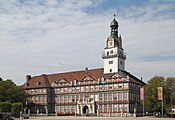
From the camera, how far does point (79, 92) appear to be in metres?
104

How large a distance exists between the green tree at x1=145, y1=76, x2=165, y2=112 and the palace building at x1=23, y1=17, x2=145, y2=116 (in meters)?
10.5

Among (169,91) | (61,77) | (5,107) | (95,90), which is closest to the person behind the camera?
(169,91)

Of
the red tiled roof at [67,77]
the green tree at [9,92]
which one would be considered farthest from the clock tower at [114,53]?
the green tree at [9,92]

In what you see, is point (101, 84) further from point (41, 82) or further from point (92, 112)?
point (41, 82)

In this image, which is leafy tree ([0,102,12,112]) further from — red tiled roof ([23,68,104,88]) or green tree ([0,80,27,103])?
red tiled roof ([23,68,104,88])

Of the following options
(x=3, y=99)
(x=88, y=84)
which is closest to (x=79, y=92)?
(x=88, y=84)

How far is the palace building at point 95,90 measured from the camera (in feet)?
313

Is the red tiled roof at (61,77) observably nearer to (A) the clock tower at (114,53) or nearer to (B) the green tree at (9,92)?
(A) the clock tower at (114,53)

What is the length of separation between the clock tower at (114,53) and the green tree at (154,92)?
62.1 ft

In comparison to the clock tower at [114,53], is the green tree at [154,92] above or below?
below

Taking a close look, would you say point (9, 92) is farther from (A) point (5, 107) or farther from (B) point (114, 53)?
(B) point (114, 53)

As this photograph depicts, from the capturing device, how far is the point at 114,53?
328ft

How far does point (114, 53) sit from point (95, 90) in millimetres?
12734

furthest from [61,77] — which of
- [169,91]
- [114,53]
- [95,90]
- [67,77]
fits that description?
[169,91]
